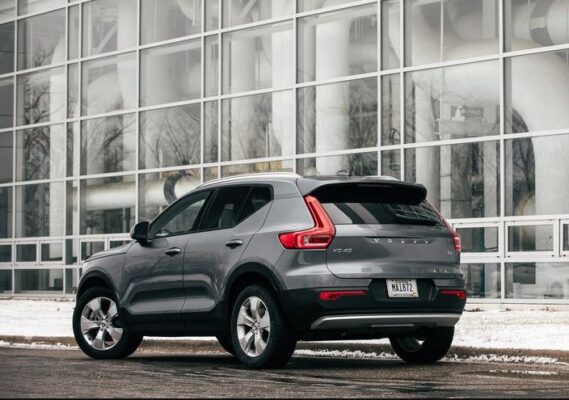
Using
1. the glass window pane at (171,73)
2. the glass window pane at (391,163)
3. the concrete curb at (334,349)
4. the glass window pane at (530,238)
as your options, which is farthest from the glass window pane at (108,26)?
the concrete curb at (334,349)

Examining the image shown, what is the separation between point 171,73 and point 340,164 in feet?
17.5

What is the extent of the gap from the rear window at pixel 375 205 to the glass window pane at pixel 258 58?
40.6 ft

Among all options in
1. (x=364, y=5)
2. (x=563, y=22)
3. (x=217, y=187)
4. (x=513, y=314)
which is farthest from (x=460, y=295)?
(x=364, y=5)

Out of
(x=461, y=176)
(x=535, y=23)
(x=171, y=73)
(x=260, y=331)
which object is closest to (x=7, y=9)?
(x=171, y=73)

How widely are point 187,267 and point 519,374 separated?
3.33 m

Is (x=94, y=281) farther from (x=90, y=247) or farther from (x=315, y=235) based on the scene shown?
(x=90, y=247)

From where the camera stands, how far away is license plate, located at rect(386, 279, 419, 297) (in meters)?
12.0

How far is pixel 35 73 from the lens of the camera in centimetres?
3064

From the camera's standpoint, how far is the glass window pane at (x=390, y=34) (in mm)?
23156

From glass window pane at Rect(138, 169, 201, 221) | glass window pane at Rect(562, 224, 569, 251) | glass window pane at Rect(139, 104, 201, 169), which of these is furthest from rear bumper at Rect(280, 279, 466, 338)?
glass window pane at Rect(139, 104, 201, 169)

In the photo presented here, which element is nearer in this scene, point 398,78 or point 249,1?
point 398,78

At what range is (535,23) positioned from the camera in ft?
69.9

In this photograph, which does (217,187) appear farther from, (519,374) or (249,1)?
(249,1)

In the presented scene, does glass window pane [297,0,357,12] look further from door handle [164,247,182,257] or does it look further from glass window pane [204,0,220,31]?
door handle [164,247,182,257]
